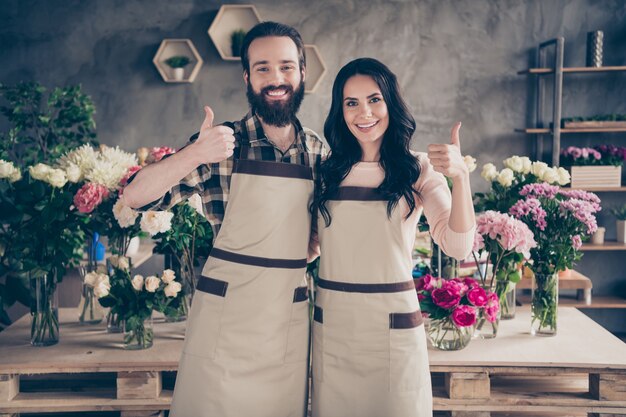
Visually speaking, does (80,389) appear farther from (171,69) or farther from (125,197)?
(171,69)

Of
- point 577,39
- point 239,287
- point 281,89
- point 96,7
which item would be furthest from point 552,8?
point 239,287

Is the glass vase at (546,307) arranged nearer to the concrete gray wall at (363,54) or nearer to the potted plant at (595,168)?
the potted plant at (595,168)

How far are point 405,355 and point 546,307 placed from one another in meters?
0.76

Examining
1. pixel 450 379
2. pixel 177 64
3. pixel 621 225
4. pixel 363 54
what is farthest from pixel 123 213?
pixel 621 225

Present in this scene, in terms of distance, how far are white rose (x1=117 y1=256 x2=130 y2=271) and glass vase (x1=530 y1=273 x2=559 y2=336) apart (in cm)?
139

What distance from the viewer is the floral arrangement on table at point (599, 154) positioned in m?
4.81

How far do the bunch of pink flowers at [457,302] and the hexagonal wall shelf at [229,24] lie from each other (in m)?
3.58

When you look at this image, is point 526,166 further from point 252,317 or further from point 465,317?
point 252,317

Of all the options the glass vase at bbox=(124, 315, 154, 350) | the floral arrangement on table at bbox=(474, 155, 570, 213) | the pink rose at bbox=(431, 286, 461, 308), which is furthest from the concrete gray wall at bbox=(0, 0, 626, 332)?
the pink rose at bbox=(431, 286, 461, 308)

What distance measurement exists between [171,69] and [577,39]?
133 inches

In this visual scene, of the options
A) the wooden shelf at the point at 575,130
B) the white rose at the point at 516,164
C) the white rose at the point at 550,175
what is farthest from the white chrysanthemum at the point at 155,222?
the wooden shelf at the point at 575,130

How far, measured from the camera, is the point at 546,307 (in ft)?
6.91

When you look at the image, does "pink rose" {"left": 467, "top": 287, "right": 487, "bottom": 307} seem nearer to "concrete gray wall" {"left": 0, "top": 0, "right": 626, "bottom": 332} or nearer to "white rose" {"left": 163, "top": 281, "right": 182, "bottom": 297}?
"white rose" {"left": 163, "top": 281, "right": 182, "bottom": 297}

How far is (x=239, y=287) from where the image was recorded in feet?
5.40
